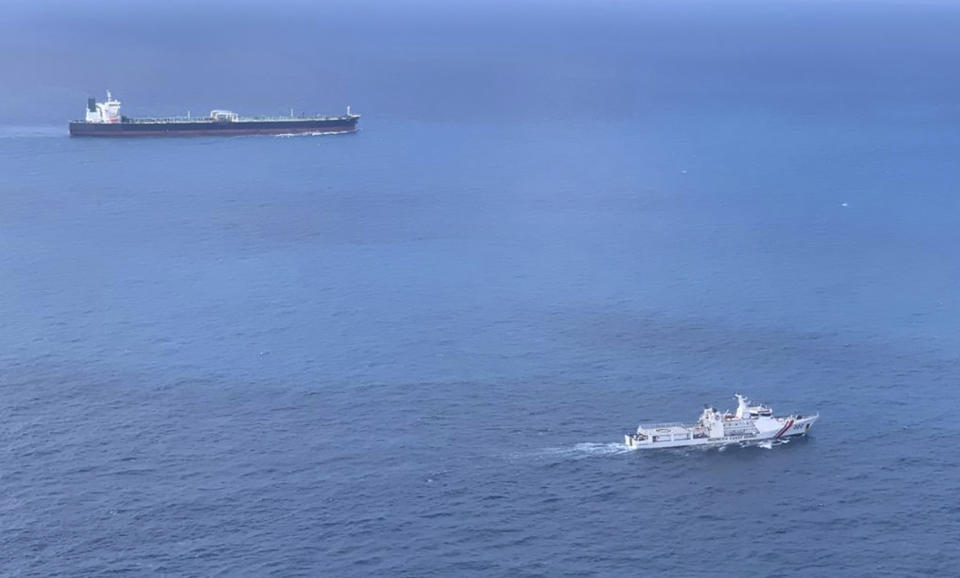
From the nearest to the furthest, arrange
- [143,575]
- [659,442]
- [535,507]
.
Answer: [143,575]
[535,507]
[659,442]

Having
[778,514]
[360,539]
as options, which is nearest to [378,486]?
[360,539]

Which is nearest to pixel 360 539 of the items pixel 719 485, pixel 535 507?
pixel 535 507

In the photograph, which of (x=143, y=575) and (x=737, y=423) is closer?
(x=143, y=575)

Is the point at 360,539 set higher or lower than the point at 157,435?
lower

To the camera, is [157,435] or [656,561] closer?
[656,561]

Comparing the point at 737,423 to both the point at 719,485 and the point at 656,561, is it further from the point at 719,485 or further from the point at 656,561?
the point at 656,561

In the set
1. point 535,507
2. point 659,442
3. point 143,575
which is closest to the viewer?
point 143,575

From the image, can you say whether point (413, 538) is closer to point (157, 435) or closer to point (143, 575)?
point (143, 575)

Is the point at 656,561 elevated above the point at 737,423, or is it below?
below
